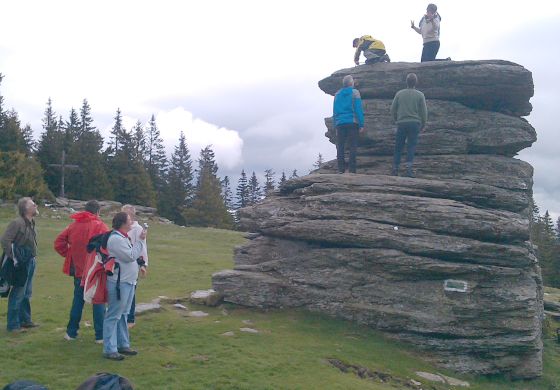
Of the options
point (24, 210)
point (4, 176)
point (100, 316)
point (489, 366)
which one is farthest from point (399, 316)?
point (4, 176)

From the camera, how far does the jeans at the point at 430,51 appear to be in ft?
76.5

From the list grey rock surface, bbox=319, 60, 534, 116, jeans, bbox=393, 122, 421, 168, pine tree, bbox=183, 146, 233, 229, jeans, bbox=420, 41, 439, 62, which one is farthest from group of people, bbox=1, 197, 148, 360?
pine tree, bbox=183, 146, 233, 229

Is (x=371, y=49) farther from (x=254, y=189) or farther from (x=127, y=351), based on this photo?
(x=254, y=189)

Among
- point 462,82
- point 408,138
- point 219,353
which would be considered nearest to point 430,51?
point 462,82

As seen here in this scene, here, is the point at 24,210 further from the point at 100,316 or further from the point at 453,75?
the point at 453,75

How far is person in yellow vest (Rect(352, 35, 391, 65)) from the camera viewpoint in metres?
23.4

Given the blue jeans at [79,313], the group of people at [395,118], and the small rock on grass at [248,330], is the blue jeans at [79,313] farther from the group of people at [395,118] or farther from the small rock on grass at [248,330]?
the group of people at [395,118]

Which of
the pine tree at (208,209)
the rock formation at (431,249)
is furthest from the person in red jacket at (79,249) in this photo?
the pine tree at (208,209)

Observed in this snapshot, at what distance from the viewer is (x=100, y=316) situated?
14102 millimetres

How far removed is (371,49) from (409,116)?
15.2ft

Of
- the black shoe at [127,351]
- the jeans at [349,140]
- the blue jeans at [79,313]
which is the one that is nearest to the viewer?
the black shoe at [127,351]

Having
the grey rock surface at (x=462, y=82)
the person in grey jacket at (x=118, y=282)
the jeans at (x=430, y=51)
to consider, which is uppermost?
the jeans at (x=430, y=51)

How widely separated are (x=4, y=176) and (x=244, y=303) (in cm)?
4313

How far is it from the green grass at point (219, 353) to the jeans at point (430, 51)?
11.7 meters
